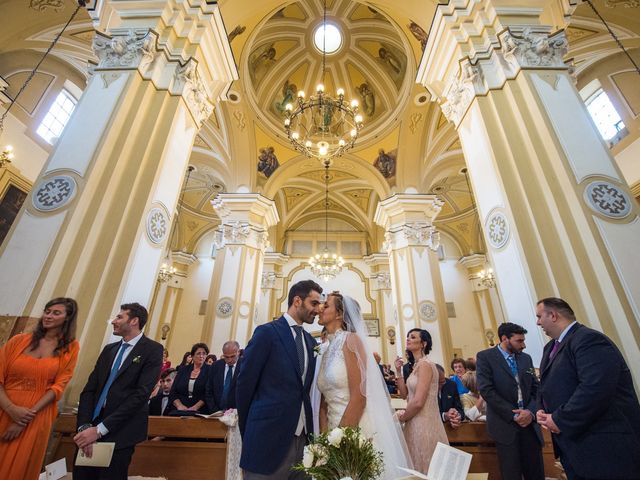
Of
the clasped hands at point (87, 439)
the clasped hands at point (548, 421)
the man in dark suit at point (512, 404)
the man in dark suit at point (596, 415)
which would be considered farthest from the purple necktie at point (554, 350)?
the clasped hands at point (87, 439)

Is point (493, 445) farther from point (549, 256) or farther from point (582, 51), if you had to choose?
point (582, 51)

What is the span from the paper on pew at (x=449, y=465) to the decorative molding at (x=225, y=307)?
720 centimetres

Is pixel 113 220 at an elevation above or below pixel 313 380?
above

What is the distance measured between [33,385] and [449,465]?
7.75 ft

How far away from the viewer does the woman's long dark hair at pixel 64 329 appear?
6.48ft

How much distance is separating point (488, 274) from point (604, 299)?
10.2 metres

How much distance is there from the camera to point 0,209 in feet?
24.5

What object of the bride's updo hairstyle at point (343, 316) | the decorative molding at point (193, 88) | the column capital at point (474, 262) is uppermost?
the column capital at point (474, 262)

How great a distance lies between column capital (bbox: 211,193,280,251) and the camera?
9.11 metres

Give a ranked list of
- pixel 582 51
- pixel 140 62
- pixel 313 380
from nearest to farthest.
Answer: pixel 313 380 → pixel 140 62 → pixel 582 51

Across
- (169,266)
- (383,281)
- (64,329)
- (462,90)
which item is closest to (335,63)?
(462,90)

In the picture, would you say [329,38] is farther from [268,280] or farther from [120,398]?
[120,398]

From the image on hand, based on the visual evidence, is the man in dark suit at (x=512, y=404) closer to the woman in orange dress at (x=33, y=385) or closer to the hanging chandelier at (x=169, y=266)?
the woman in orange dress at (x=33, y=385)

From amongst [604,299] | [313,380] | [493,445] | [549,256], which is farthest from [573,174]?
[313,380]
